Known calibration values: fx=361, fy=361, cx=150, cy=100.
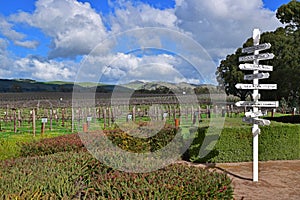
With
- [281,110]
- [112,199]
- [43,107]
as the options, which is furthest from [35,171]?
[281,110]

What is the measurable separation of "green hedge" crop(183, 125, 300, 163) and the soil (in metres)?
0.26

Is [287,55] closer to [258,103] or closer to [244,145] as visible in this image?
[244,145]

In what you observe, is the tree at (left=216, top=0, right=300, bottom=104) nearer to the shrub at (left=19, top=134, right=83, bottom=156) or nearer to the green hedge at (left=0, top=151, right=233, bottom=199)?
the shrub at (left=19, top=134, right=83, bottom=156)

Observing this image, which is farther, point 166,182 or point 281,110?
point 281,110

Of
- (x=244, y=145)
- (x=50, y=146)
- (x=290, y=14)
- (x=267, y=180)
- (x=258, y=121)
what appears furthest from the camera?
(x=290, y=14)

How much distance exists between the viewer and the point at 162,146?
881 cm

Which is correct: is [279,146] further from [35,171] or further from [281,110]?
[281,110]

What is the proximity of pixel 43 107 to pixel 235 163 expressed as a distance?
1933 cm

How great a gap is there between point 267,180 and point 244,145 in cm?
215

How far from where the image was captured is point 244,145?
31.3 ft

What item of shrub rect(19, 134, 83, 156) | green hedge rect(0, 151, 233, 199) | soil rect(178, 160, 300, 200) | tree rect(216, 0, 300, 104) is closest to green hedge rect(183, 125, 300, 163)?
soil rect(178, 160, 300, 200)

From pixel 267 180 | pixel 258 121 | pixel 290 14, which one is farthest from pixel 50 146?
pixel 290 14

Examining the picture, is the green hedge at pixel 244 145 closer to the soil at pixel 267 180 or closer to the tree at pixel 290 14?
the soil at pixel 267 180

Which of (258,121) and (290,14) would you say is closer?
(258,121)
